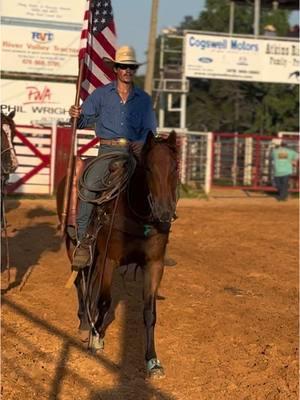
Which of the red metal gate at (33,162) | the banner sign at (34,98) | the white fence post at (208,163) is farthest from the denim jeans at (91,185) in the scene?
the banner sign at (34,98)

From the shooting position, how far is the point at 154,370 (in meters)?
5.99

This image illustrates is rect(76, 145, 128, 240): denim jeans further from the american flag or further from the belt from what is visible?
the american flag

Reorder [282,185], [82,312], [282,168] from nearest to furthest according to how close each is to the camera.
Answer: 1. [82,312]
2. [282,168]
3. [282,185]

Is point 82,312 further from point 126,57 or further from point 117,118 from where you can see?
point 126,57

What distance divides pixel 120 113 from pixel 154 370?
7.77ft

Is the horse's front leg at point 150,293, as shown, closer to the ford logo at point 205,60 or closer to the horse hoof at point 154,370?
the horse hoof at point 154,370

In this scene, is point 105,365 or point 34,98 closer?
point 105,365

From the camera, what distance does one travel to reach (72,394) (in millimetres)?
5469

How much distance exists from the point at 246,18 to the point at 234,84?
23.2m

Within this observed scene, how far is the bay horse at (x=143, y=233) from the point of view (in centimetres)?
580

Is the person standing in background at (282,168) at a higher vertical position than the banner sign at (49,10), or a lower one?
lower

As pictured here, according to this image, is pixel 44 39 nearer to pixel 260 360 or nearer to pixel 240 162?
pixel 240 162

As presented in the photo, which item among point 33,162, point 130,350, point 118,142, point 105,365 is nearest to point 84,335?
point 130,350

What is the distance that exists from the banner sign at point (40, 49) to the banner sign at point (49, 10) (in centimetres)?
48
